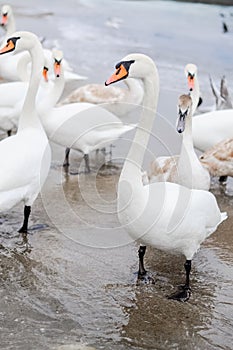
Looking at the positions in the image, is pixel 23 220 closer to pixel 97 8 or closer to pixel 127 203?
pixel 127 203

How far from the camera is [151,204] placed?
14.9 ft

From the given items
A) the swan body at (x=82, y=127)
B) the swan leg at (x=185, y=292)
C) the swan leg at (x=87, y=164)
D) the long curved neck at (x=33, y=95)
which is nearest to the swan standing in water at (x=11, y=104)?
the swan body at (x=82, y=127)

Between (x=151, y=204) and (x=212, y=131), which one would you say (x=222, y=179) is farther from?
(x=151, y=204)

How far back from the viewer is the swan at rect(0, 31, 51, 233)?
5.34m

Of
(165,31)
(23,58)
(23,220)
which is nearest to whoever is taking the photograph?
(23,220)

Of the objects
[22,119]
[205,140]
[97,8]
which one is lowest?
[97,8]

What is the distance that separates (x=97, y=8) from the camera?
27344 mm

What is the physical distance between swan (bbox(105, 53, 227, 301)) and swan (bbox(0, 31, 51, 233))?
1.09 meters

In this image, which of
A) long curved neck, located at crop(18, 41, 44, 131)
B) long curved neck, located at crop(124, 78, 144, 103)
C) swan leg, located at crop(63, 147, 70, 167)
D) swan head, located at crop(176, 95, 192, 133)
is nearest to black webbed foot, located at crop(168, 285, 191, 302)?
swan head, located at crop(176, 95, 192, 133)

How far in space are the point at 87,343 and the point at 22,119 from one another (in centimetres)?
259

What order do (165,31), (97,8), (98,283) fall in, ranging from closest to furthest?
(98,283) < (165,31) < (97,8)

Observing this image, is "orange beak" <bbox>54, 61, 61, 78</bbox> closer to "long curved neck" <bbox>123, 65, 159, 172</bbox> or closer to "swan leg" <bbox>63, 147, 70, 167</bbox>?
"swan leg" <bbox>63, 147, 70, 167</bbox>

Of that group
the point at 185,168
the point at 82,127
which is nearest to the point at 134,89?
the point at 82,127

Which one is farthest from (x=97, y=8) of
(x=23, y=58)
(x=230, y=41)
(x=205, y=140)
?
(x=205, y=140)
